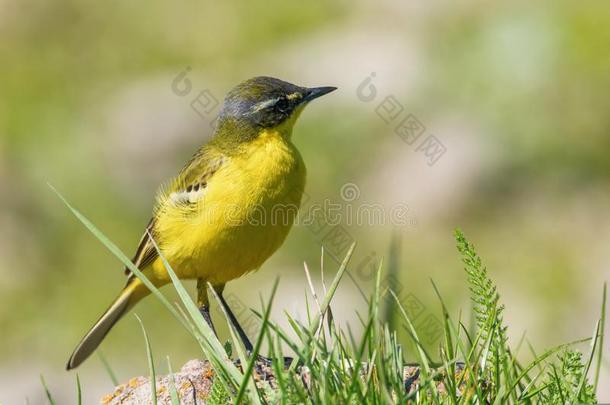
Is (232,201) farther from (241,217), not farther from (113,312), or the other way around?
(113,312)

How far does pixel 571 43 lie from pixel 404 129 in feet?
6.78

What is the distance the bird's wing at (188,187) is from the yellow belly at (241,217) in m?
0.10

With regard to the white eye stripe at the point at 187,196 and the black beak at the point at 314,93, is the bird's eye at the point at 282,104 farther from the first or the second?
the white eye stripe at the point at 187,196

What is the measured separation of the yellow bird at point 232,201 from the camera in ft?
18.2

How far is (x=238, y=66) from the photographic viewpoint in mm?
12578

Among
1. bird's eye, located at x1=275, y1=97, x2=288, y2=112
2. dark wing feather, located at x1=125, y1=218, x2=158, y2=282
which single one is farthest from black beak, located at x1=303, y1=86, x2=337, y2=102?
dark wing feather, located at x1=125, y1=218, x2=158, y2=282

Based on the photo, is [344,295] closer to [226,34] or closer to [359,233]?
[359,233]

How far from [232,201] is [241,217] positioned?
0.13 m

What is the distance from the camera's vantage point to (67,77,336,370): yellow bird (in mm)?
5547

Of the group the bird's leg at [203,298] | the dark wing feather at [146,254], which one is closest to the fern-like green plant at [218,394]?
the bird's leg at [203,298]

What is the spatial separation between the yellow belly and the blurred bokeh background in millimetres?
2316

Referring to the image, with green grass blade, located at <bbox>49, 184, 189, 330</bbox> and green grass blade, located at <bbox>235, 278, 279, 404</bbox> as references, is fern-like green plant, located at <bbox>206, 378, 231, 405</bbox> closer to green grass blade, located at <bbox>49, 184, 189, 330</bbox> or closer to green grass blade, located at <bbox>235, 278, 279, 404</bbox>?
green grass blade, located at <bbox>235, 278, 279, 404</bbox>

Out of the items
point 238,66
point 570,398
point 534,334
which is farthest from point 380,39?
point 570,398

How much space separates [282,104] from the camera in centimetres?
623
